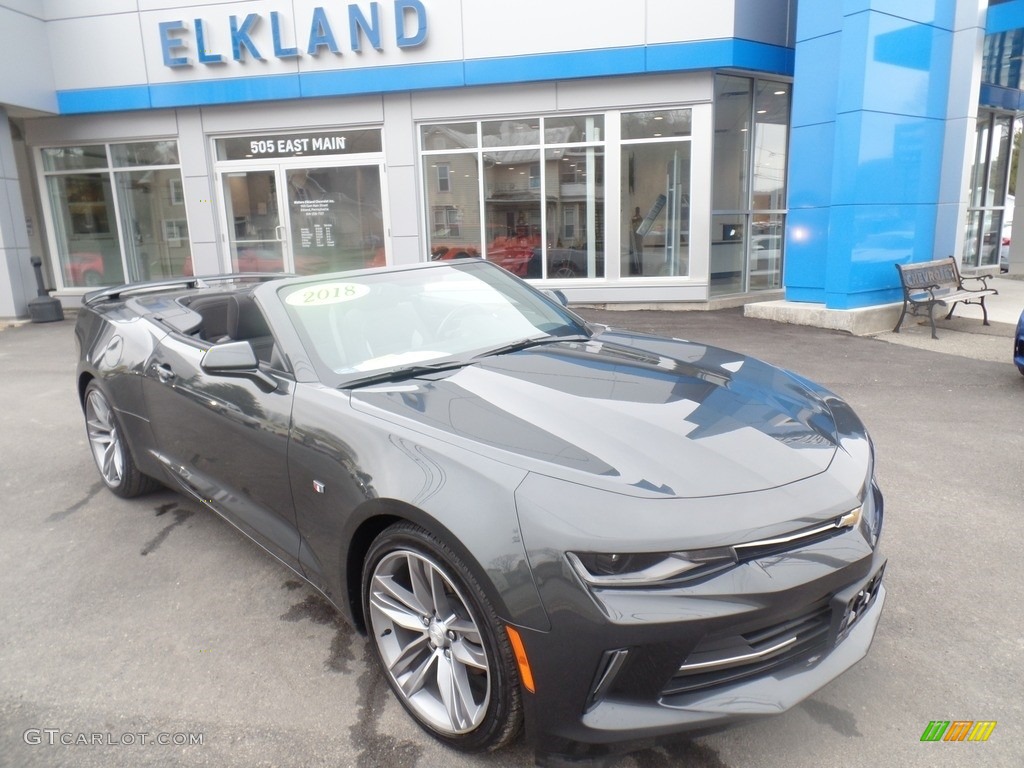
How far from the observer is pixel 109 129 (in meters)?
13.5

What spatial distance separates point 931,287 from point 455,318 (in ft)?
28.5

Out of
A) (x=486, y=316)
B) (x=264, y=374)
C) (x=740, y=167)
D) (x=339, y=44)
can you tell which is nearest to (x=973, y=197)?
(x=740, y=167)

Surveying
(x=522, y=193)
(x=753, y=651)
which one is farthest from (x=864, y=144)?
(x=753, y=651)

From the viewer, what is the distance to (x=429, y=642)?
7.91ft

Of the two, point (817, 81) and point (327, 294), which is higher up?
point (817, 81)

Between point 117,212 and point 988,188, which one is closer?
point 117,212

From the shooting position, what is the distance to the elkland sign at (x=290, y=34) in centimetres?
1193

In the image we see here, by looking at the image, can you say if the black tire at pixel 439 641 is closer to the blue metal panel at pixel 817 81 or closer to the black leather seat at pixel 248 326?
the black leather seat at pixel 248 326

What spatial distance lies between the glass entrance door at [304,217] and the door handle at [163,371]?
9.29 meters

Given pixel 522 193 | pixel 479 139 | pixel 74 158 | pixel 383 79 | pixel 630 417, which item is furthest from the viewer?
pixel 74 158

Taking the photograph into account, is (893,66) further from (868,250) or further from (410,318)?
(410,318)

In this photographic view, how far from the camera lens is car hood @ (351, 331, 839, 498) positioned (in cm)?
216

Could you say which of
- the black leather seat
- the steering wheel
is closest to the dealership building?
the steering wheel

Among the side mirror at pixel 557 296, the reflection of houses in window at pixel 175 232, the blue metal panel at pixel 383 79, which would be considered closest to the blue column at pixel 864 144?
the blue metal panel at pixel 383 79
